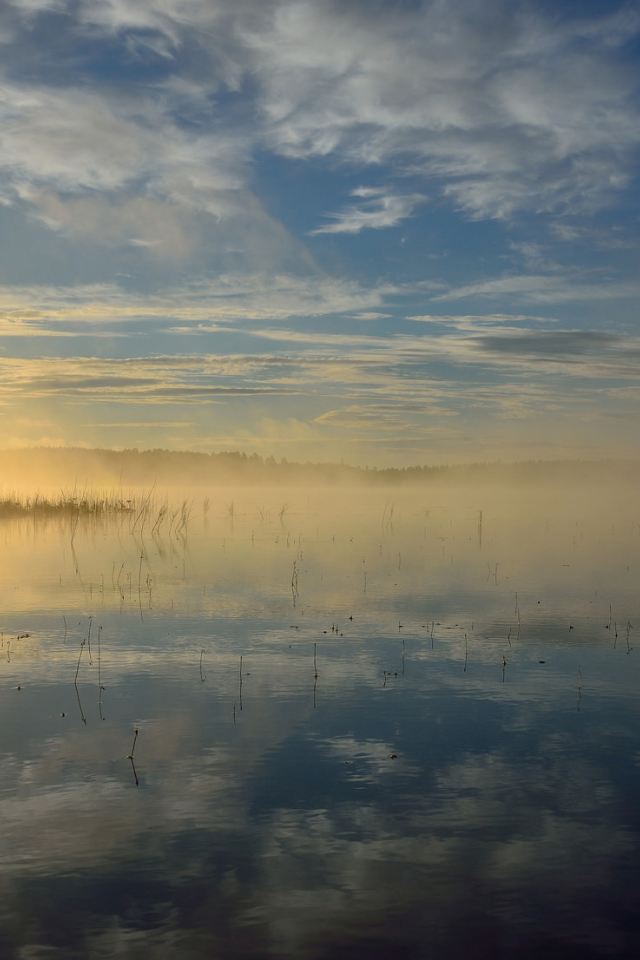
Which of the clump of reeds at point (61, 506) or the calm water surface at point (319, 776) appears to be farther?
the clump of reeds at point (61, 506)

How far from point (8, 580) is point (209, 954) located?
2096 cm

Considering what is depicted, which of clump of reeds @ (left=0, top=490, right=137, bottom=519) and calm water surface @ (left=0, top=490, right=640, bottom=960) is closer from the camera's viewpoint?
calm water surface @ (left=0, top=490, right=640, bottom=960)

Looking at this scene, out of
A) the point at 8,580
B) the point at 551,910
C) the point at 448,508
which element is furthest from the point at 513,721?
the point at 448,508

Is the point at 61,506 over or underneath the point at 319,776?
over

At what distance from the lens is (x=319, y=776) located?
31.7 ft

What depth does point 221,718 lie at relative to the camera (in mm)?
11898

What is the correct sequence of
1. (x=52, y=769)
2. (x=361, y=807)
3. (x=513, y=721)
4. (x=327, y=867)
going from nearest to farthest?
(x=327, y=867)
(x=361, y=807)
(x=52, y=769)
(x=513, y=721)

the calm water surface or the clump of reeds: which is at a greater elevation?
the clump of reeds

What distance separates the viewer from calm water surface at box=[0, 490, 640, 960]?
22.3ft

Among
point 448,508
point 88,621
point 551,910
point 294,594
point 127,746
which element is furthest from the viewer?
point 448,508

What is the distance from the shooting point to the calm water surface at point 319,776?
6.81m

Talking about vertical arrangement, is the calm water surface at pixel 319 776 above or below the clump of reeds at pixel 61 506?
below

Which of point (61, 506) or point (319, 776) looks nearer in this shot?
point (319, 776)

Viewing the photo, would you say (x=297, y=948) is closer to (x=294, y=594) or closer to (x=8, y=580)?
(x=294, y=594)
